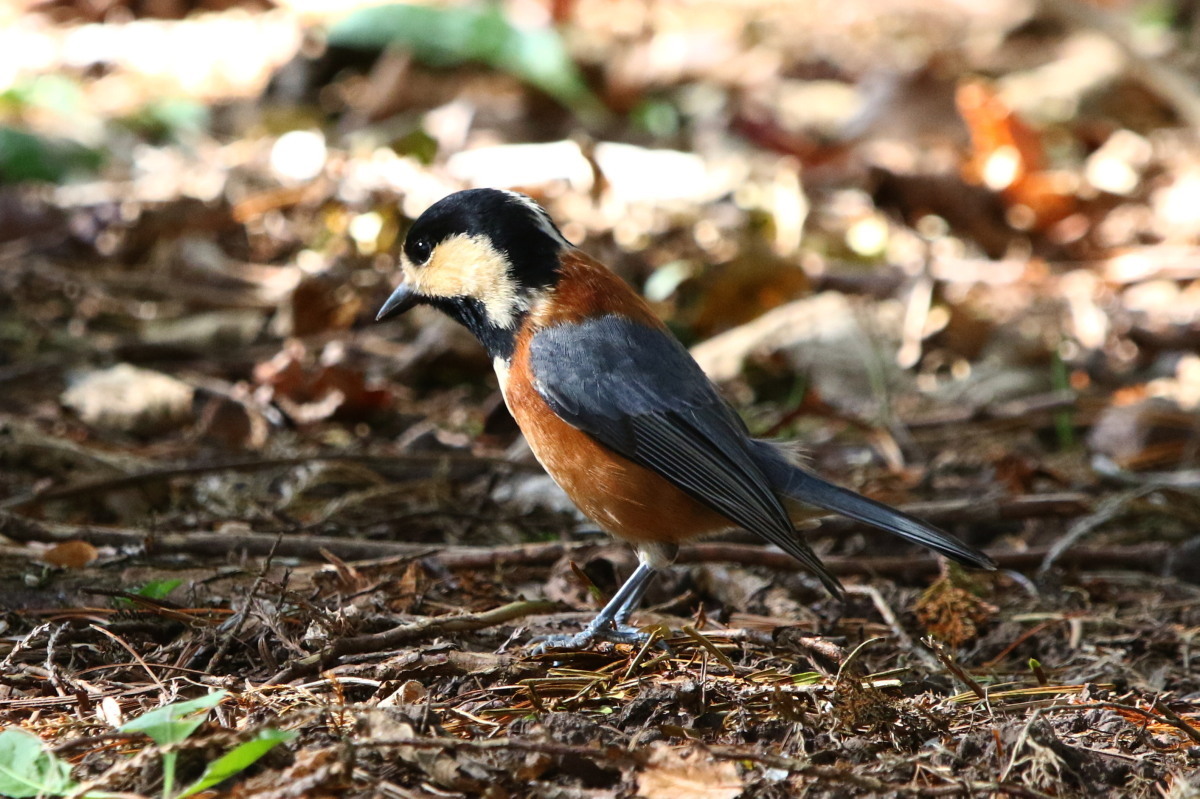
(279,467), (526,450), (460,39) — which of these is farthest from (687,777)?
(460,39)

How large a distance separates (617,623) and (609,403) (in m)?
0.61

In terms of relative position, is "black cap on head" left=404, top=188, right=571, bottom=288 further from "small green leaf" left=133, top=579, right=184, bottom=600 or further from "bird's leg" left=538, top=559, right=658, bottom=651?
"small green leaf" left=133, top=579, right=184, bottom=600

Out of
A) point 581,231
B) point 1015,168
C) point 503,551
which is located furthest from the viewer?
point 1015,168

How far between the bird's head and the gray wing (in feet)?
0.58

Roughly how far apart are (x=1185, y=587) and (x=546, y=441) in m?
2.01

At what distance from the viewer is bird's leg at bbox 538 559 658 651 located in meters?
2.99

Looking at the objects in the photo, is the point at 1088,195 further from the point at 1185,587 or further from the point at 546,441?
the point at 546,441

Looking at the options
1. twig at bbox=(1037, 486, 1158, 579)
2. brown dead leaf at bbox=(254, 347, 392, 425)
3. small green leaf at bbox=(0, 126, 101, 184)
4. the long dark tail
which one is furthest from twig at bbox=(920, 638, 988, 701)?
small green leaf at bbox=(0, 126, 101, 184)

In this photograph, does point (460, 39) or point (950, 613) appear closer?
point (950, 613)

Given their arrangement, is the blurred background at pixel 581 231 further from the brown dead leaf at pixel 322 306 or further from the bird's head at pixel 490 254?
the bird's head at pixel 490 254

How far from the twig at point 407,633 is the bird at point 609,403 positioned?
0.22 m

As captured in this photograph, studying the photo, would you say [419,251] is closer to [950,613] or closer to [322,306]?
[950,613]

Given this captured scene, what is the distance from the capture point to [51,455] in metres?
4.14

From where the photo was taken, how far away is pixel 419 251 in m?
3.81
